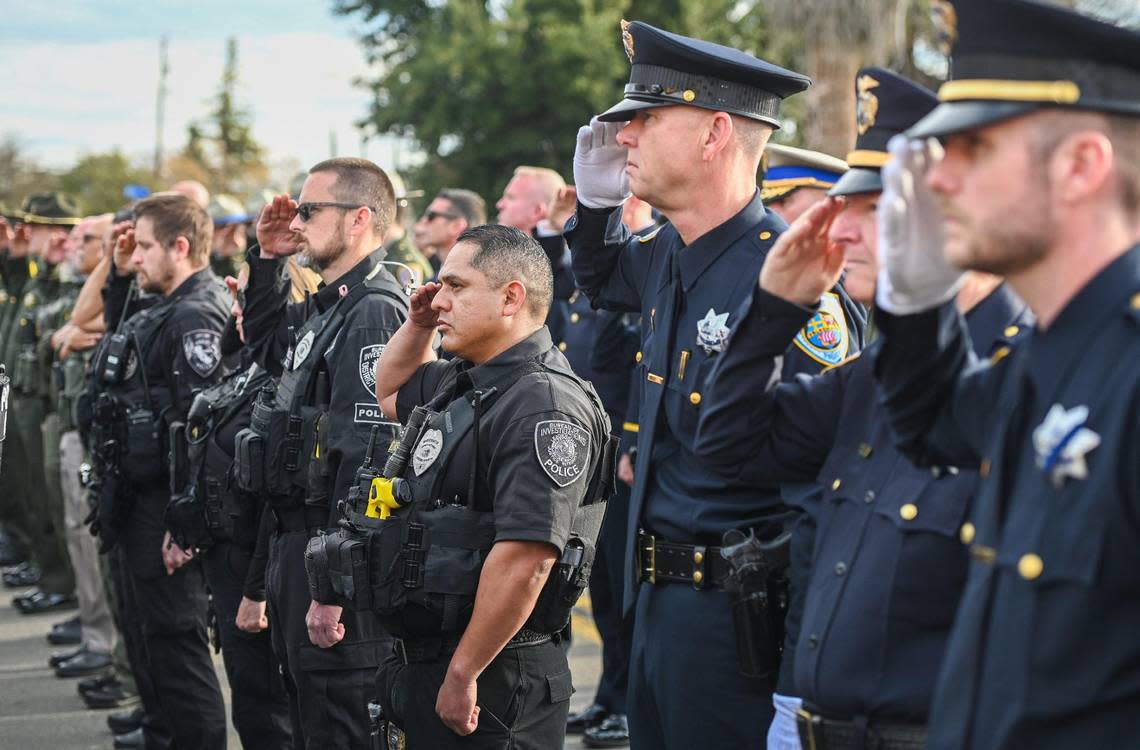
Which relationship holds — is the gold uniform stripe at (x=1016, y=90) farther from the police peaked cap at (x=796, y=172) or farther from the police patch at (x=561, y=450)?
the police peaked cap at (x=796, y=172)

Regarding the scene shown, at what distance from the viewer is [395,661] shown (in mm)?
4176

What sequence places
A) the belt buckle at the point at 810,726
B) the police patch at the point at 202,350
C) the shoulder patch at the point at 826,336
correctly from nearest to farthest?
the belt buckle at the point at 810,726 < the shoulder patch at the point at 826,336 < the police patch at the point at 202,350

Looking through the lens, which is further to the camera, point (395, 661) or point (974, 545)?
point (395, 661)

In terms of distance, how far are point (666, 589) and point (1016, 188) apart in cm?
191

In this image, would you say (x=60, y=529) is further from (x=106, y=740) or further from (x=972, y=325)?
(x=972, y=325)

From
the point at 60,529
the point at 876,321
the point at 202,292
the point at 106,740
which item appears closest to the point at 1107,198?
the point at 876,321

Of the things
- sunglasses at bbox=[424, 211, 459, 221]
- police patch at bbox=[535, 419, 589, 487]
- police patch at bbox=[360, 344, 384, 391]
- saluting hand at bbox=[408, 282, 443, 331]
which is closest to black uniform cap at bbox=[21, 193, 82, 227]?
sunglasses at bbox=[424, 211, 459, 221]

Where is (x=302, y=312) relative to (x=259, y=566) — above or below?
above

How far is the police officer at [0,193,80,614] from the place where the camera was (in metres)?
10.1

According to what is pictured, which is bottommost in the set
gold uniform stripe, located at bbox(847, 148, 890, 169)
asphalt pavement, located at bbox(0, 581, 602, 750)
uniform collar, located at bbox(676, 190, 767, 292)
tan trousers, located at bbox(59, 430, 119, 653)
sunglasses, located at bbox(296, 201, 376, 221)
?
asphalt pavement, located at bbox(0, 581, 602, 750)

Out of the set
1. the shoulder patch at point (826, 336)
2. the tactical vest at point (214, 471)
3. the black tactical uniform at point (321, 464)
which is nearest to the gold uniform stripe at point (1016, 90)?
the shoulder patch at point (826, 336)

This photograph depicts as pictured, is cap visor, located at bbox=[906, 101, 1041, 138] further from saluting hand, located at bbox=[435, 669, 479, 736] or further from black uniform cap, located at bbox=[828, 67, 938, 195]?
saluting hand, located at bbox=[435, 669, 479, 736]

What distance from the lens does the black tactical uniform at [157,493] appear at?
19.9 ft

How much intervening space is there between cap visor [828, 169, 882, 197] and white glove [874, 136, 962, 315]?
540 millimetres
